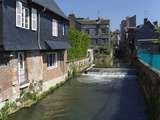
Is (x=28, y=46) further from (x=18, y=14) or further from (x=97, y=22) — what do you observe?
(x=97, y=22)

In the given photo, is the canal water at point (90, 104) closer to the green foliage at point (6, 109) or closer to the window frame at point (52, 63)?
the green foliage at point (6, 109)

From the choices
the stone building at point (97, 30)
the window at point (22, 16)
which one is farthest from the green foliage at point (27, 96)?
the stone building at point (97, 30)

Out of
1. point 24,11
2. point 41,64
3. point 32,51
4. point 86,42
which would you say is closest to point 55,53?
point 41,64

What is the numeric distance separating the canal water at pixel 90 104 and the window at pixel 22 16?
15.5 feet

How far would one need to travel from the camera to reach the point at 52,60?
2892 cm

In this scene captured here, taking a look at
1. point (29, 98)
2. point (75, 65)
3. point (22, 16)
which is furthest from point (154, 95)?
point (75, 65)

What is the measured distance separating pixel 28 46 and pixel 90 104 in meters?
5.15

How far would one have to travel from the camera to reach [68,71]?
35.5 meters

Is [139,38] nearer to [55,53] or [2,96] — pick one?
[55,53]

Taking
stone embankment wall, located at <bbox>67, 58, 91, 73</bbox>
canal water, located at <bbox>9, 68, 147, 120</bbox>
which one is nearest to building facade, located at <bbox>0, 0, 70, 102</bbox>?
canal water, located at <bbox>9, 68, 147, 120</bbox>

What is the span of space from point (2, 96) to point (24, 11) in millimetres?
5828

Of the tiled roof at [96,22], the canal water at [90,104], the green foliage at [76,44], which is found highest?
the tiled roof at [96,22]

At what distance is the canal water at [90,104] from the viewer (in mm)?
18109

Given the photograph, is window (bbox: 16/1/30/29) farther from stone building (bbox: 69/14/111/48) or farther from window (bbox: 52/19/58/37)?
stone building (bbox: 69/14/111/48)
